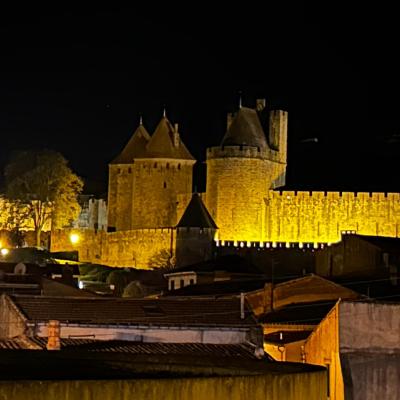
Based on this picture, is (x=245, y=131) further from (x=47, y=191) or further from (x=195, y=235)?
(x=47, y=191)

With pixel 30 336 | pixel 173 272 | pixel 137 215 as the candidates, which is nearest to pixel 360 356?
pixel 30 336

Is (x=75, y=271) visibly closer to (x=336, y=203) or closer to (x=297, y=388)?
(x=336, y=203)

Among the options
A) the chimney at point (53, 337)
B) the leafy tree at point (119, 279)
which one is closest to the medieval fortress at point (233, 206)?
the leafy tree at point (119, 279)

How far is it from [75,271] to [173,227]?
7553 millimetres

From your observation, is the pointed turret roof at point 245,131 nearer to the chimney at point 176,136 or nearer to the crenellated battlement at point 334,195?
the crenellated battlement at point 334,195

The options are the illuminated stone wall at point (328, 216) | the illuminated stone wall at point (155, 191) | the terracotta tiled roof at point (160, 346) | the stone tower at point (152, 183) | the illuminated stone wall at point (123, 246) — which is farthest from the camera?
the stone tower at point (152, 183)

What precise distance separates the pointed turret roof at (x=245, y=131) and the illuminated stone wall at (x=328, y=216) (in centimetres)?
265

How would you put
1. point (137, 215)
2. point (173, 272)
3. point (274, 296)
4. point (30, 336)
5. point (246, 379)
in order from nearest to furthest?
point (246, 379) < point (30, 336) < point (274, 296) < point (173, 272) < point (137, 215)

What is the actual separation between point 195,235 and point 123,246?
21.5 ft

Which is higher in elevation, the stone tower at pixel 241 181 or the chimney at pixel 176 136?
the chimney at pixel 176 136

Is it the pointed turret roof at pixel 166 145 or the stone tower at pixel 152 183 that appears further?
the pointed turret roof at pixel 166 145

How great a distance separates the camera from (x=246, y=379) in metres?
7.04

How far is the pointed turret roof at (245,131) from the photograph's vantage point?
52500 millimetres

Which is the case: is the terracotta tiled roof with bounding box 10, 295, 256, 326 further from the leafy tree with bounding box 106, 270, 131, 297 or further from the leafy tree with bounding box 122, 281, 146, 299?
the leafy tree with bounding box 106, 270, 131, 297
